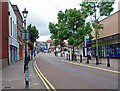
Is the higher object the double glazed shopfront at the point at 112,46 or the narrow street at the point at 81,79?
the double glazed shopfront at the point at 112,46

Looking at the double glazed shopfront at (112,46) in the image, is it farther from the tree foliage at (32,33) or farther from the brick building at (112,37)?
the tree foliage at (32,33)

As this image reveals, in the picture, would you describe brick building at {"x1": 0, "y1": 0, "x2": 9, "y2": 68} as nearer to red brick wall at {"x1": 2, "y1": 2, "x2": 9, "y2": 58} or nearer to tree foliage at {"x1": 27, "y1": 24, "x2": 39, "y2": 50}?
red brick wall at {"x1": 2, "y1": 2, "x2": 9, "y2": 58}

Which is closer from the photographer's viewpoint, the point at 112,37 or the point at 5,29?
the point at 5,29

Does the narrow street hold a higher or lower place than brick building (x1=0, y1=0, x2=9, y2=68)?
lower

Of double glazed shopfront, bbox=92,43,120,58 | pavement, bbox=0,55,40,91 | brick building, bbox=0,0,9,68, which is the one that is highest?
brick building, bbox=0,0,9,68

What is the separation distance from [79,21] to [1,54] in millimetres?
17573

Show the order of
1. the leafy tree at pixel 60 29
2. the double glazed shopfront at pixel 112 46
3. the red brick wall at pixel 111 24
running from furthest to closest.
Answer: the leafy tree at pixel 60 29
the red brick wall at pixel 111 24
the double glazed shopfront at pixel 112 46

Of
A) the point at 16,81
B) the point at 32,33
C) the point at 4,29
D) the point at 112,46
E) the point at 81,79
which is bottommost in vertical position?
the point at 16,81

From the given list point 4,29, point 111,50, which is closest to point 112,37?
point 111,50

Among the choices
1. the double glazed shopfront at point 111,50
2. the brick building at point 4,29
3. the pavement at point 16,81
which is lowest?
the pavement at point 16,81

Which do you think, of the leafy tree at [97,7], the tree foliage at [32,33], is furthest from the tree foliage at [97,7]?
the tree foliage at [32,33]

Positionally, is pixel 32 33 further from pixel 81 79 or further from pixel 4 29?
pixel 81 79

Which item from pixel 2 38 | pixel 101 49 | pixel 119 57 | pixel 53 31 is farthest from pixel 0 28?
pixel 53 31


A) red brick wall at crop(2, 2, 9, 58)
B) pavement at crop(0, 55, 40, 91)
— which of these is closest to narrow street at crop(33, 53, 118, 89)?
pavement at crop(0, 55, 40, 91)
